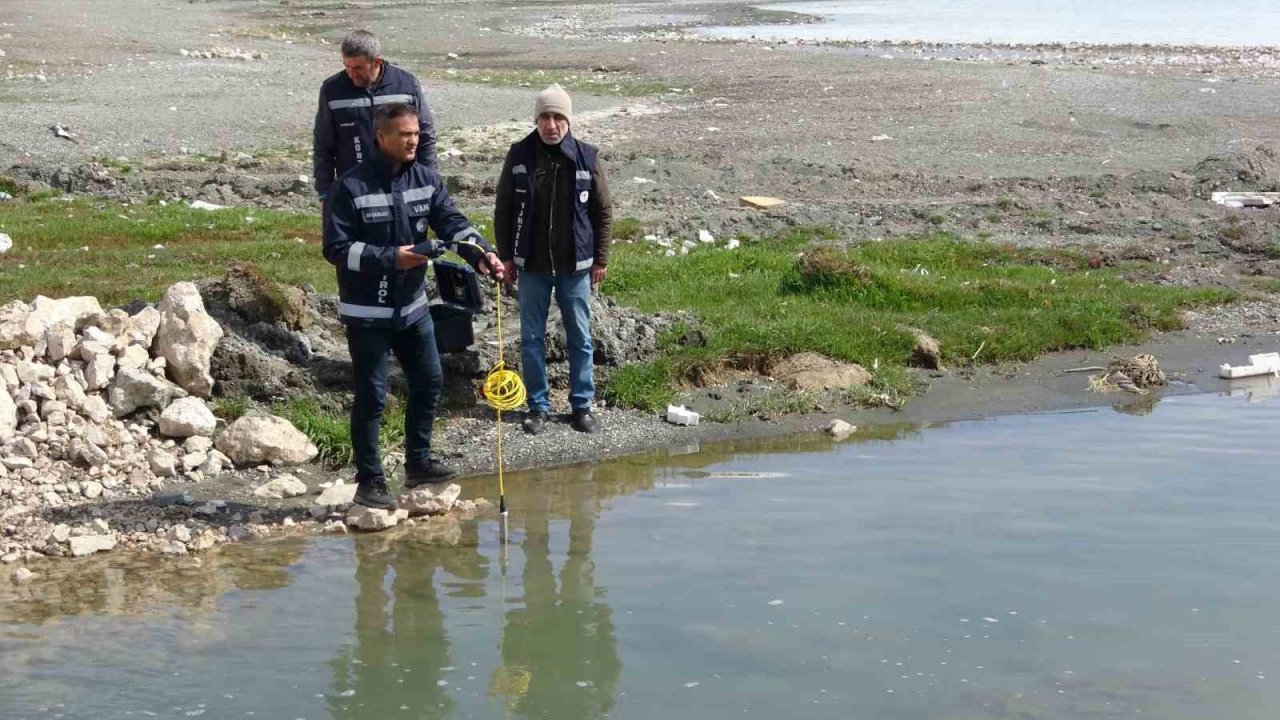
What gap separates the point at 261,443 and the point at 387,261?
1.99 meters

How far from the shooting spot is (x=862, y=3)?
67.2m

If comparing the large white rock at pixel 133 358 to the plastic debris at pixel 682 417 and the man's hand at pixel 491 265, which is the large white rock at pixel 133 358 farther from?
the plastic debris at pixel 682 417

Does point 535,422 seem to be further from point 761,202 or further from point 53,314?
point 761,202

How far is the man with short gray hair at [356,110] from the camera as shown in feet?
29.7

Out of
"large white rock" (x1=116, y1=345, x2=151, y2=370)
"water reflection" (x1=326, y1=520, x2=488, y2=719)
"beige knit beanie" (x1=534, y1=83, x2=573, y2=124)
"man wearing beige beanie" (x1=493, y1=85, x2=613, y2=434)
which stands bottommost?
"water reflection" (x1=326, y1=520, x2=488, y2=719)

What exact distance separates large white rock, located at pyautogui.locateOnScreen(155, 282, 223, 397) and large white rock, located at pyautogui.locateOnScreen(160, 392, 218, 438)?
1.12ft

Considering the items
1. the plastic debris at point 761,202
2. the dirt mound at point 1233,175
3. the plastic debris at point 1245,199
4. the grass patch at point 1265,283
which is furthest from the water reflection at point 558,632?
the dirt mound at point 1233,175

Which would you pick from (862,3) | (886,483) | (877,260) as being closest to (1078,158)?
(877,260)

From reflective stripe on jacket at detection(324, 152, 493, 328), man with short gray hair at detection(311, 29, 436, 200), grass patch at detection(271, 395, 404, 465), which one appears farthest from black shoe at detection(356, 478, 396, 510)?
man with short gray hair at detection(311, 29, 436, 200)

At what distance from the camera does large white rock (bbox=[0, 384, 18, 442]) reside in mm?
8781

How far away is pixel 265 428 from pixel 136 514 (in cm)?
100

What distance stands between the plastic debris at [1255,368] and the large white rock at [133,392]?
7.25 metres

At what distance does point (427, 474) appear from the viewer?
28.3ft

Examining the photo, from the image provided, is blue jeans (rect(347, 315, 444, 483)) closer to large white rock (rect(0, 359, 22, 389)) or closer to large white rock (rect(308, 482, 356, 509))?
large white rock (rect(308, 482, 356, 509))
